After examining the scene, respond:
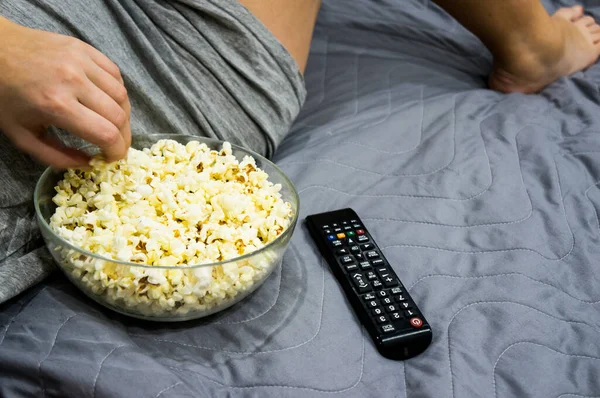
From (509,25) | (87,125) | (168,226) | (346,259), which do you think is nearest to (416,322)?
(346,259)

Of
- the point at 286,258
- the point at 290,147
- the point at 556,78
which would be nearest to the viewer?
the point at 286,258

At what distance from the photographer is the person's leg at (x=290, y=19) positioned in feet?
3.06

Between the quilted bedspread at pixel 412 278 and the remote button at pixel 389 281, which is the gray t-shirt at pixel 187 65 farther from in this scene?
the remote button at pixel 389 281

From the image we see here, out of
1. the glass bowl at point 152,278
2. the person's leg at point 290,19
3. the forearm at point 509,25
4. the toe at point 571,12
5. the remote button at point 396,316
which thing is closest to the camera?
the glass bowl at point 152,278

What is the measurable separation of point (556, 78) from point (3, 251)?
1142 mm

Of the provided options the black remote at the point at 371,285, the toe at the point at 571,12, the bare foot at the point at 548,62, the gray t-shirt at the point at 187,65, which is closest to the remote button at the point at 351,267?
the black remote at the point at 371,285

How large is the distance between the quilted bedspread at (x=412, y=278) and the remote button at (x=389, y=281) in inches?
1.7

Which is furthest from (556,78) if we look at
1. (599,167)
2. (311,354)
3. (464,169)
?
(311,354)

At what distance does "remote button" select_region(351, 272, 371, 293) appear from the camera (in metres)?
0.72

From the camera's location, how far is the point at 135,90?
2.66 ft

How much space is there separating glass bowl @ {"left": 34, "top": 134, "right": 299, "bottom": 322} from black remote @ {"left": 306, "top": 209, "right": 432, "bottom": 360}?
A: 0.11 metres

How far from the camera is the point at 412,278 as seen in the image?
30.6 inches

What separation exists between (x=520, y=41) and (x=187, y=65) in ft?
2.44

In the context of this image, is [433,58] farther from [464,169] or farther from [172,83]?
[172,83]
